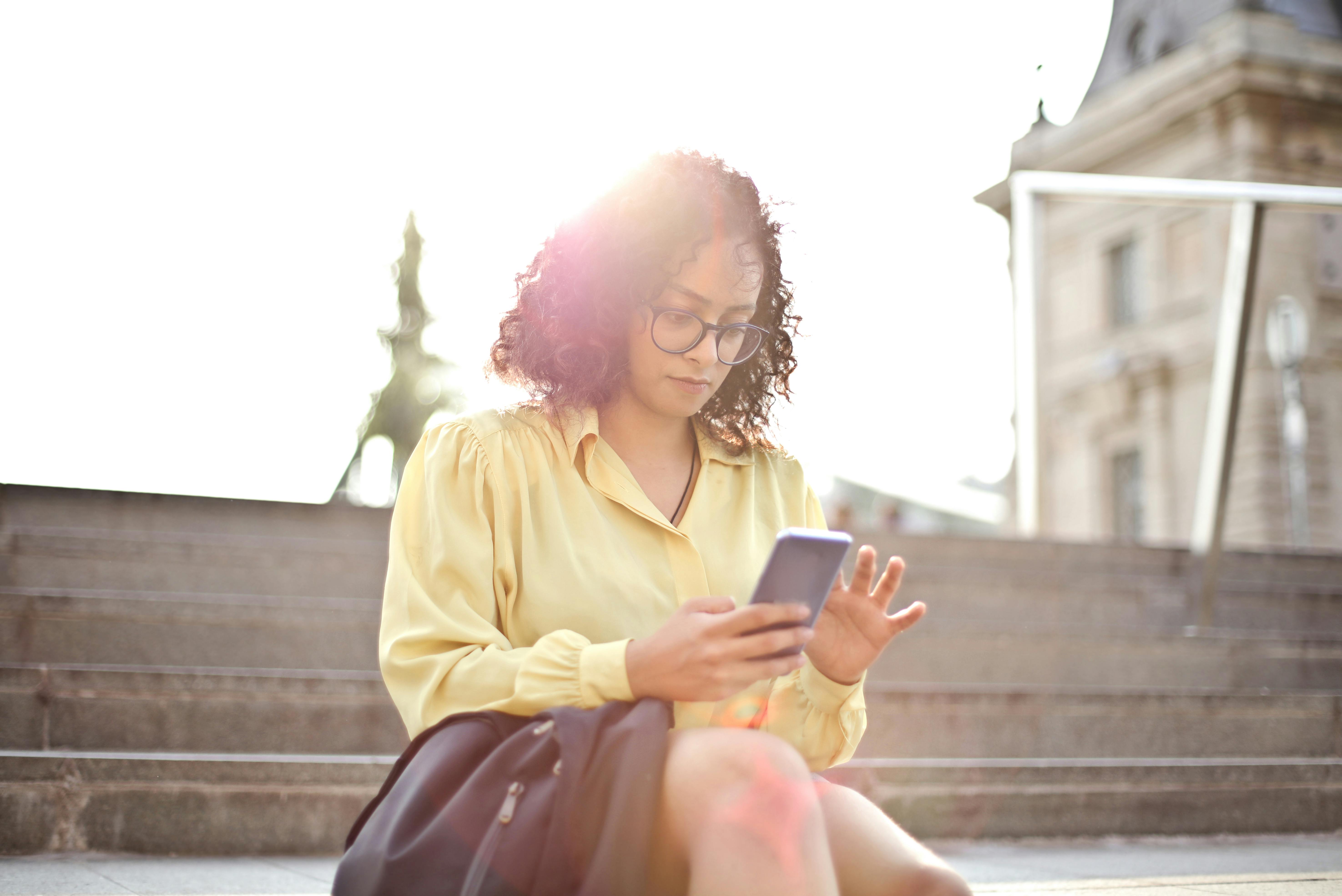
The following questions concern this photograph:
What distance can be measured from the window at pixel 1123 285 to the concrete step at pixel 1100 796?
72.0ft

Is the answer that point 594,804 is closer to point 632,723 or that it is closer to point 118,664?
point 632,723

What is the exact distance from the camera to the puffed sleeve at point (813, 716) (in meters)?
1.87

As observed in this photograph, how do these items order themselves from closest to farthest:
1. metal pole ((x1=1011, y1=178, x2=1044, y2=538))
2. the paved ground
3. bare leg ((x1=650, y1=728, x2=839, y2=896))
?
bare leg ((x1=650, y1=728, x2=839, y2=896))
the paved ground
metal pole ((x1=1011, y1=178, x2=1044, y2=538))

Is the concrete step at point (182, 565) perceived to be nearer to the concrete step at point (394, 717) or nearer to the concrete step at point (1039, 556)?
the concrete step at point (394, 717)

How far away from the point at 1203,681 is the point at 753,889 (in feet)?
14.0

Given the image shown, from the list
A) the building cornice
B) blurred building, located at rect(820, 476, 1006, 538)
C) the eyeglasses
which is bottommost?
blurred building, located at rect(820, 476, 1006, 538)

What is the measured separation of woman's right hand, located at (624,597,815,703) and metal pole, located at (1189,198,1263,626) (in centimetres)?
470

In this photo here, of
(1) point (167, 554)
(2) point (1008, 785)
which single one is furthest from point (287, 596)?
(2) point (1008, 785)

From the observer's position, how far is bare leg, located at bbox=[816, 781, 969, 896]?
1.63m

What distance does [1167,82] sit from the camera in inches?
897

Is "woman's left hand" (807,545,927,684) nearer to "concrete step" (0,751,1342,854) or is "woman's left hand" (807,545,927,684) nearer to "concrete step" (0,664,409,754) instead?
"concrete step" (0,751,1342,854)

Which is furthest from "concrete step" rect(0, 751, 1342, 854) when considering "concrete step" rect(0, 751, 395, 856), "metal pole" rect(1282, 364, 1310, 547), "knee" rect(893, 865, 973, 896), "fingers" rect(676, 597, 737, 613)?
"metal pole" rect(1282, 364, 1310, 547)

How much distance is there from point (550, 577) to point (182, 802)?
1740mm

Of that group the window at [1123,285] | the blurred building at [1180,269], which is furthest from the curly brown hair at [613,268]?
the window at [1123,285]
